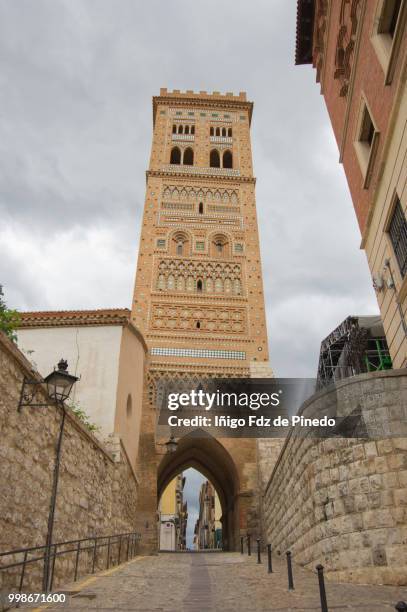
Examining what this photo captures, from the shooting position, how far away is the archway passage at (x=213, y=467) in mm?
17891

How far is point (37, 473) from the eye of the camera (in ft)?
18.2

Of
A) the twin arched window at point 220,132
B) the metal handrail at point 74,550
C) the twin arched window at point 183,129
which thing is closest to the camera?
the metal handrail at point 74,550

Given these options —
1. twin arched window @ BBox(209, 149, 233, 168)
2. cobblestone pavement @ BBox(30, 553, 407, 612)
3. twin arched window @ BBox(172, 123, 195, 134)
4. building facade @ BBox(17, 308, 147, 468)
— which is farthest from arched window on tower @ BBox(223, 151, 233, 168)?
cobblestone pavement @ BBox(30, 553, 407, 612)

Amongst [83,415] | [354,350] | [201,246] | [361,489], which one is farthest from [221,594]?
[201,246]

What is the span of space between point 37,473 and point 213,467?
17.3 metres

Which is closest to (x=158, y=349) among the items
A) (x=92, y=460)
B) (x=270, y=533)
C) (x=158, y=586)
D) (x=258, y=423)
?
(x=258, y=423)

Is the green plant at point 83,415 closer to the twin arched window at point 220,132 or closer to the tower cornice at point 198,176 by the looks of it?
the tower cornice at point 198,176

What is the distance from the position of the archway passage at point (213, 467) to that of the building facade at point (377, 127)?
11289 millimetres

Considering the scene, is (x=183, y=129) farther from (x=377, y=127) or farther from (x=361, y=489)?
(x=361, y=489)

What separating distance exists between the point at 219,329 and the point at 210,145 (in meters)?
13.8

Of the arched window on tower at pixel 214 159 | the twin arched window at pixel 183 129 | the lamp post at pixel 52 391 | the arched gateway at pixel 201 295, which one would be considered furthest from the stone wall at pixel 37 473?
the twin arched window at pixel 183 129

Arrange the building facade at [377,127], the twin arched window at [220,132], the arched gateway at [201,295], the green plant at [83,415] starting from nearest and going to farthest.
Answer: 1. the building facade at [377,127]
2. the green plant at [83,415]
3. the arched gateway at [201,295]
4. the twin arched window at [220,132]

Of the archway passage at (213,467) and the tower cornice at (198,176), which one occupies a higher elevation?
the tower cornice at (198,176)

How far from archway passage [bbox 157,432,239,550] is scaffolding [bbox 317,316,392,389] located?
16.8 ft
